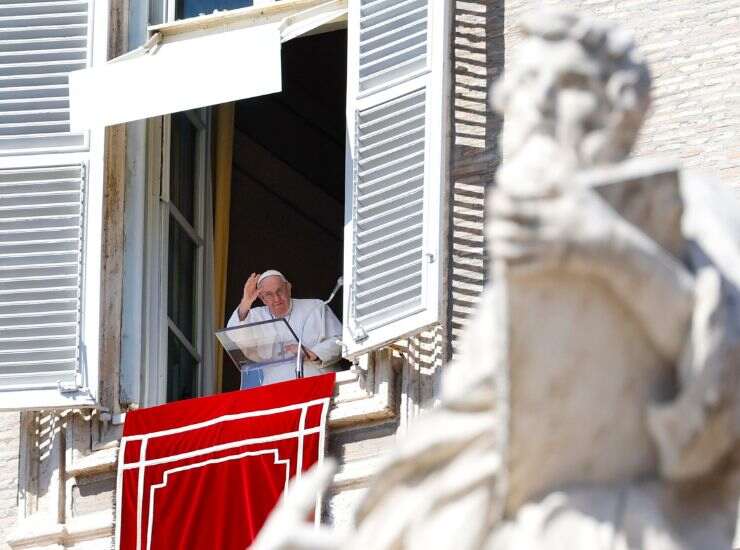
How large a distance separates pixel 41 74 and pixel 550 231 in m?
8.73

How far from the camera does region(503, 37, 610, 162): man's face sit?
568 cm

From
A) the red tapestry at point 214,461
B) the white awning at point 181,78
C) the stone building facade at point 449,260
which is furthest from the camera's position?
the white awning at point 181,78

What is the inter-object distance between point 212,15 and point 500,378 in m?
8.27

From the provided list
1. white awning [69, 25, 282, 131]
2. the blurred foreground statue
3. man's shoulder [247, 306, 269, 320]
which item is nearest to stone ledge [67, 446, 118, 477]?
man's shoulder [247, 306, 269, 320]

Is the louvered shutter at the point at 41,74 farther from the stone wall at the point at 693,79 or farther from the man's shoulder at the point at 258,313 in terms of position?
the stone wall at the point at 693,79

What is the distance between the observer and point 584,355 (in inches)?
220

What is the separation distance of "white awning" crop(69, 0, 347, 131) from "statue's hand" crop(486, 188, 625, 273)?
25.5ft

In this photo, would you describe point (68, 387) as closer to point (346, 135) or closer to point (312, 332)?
point (312, 332)

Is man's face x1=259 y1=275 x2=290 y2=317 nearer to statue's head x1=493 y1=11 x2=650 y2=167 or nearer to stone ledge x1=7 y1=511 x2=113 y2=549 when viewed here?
stone ledge x1=7 y1=511 x2=113 y2=549

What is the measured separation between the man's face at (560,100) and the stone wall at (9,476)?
8212 mm

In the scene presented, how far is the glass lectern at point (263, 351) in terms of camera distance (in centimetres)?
1350

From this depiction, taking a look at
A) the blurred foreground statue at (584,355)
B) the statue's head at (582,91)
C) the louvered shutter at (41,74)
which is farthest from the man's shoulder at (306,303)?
the statue's head at (582,91)

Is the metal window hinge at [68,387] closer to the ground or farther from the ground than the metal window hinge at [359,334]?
closer to the ground

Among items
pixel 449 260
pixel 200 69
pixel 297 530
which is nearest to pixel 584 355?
pixel 297 530
